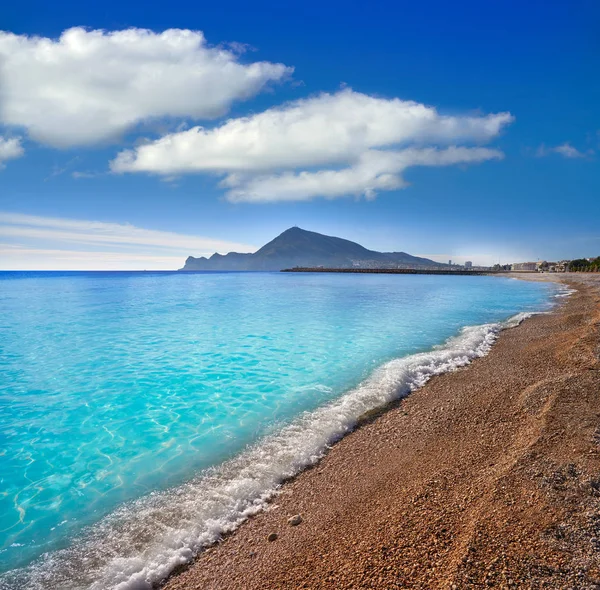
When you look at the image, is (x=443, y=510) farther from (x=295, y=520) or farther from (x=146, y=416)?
(x=146, y=416)

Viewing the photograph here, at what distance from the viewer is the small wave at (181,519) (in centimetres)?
472

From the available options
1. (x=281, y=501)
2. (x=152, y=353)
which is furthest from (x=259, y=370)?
(x=281, y=501)

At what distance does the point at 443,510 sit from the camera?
483 centimetres

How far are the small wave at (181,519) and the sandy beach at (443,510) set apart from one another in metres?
0.30

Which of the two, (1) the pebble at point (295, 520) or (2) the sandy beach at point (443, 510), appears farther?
(1) the pebble at point (295, 520)

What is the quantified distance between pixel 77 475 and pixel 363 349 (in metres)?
12.7

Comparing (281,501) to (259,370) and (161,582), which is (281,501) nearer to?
(161,582)

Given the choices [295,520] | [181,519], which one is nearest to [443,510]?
[295,520]

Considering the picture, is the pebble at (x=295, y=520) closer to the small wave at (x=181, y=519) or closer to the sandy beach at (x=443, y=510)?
the sandy beach at (x=443, y=510)

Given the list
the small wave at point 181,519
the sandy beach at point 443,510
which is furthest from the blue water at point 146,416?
the sandy beach at point 443,510

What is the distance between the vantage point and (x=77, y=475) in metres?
7.44

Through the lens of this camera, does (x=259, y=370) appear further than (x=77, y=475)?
Yes

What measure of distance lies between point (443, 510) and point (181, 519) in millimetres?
4074

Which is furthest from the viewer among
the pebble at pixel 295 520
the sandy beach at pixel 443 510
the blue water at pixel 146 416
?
the blue water at pixel 146 416
